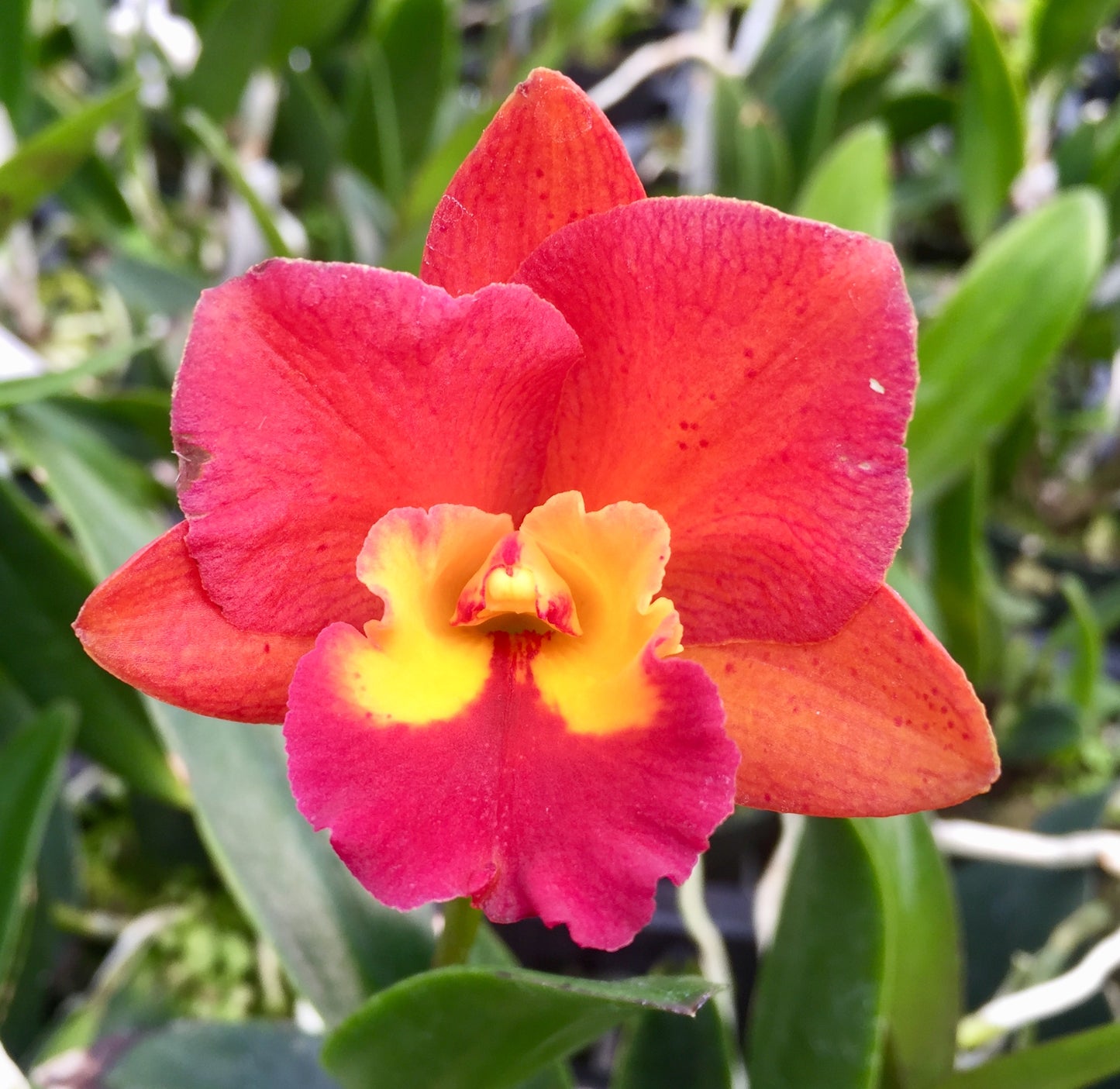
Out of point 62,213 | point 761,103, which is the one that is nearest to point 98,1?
point 62,213

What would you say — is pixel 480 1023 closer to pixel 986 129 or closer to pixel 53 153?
pixel 53 153

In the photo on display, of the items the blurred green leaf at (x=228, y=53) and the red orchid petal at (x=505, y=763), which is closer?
the red orchid petal at (x=505, y=763)

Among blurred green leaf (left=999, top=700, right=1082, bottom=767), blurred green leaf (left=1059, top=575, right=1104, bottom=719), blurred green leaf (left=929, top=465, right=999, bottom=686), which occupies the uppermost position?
blurred green leaf (left=929, top=465, right=999, bottom=686)

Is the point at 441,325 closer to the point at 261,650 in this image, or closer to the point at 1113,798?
the point at 261,650

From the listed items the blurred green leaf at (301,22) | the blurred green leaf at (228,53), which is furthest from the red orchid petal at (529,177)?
the blurred green leaf at (301,22)

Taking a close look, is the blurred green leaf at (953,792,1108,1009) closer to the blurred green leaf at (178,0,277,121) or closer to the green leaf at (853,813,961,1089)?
the green leaf at (853,813,961,1089)

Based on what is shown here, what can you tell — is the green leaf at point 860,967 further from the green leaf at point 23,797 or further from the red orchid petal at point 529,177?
the green leaf at point 23,797

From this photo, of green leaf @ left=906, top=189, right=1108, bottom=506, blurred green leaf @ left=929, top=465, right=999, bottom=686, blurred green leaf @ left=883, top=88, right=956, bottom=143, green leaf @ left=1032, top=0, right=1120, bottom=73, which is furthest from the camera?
blurred green leaf @ left=883, top=88, right=956, bottom=143

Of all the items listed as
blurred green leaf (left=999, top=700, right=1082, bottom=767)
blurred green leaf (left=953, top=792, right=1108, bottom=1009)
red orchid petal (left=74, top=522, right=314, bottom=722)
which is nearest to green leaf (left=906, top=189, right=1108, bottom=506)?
blurred green leaf (left=953, top=792, right=1108, bottom=1009)
